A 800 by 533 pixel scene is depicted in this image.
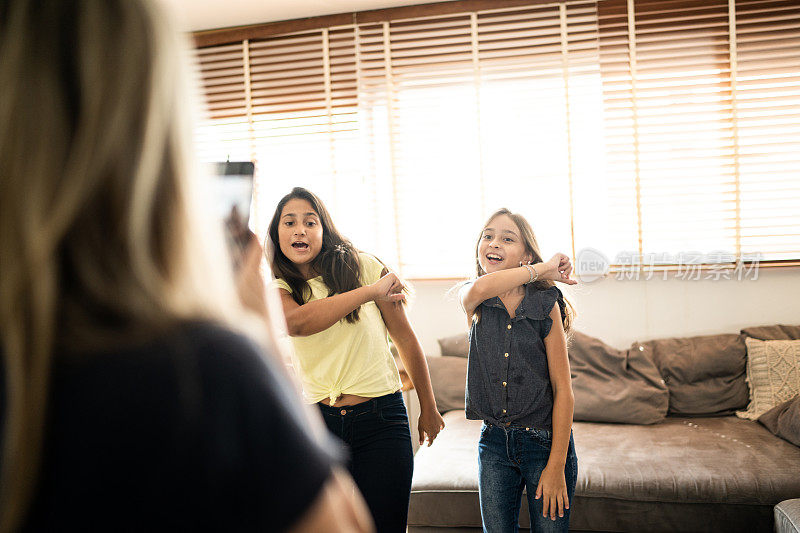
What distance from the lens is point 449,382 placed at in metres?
3.19

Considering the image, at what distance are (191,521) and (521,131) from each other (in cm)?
323

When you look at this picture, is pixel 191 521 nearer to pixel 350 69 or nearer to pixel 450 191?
pixel 450 191

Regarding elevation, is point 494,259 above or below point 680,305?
above

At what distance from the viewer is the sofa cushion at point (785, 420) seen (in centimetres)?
258

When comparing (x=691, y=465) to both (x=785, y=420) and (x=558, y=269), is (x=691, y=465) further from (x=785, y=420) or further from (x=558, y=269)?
(x=558, y=269)

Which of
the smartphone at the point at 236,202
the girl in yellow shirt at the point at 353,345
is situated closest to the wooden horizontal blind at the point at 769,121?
the girl in yellow shirt at the point at 353,345

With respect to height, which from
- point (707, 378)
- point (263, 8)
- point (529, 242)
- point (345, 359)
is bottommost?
point (707, 378)

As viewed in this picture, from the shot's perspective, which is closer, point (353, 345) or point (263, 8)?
point (353, 345)

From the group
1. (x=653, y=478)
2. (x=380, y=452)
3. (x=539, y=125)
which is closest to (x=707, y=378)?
(x=653, y=478)

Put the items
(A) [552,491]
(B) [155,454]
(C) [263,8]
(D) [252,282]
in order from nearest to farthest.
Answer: (B) [155,454] → (D) [252,282] → (A) [552,491] → (C) [263,8]

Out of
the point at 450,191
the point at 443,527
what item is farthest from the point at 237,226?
the point at 450,191

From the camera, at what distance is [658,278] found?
3322mm

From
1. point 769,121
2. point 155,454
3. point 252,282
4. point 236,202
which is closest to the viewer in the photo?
point 155,454

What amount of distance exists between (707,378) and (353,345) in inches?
80.7
